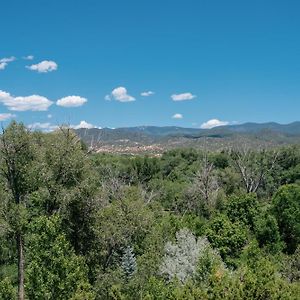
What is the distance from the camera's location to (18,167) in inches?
1176

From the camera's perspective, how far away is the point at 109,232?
33375 mm

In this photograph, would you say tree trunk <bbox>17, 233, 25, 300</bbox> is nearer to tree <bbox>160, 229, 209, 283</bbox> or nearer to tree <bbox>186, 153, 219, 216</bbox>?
tree <bbox>160, 229, 209, 283</bbox>

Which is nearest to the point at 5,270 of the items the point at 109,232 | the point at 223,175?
the point at 109,232

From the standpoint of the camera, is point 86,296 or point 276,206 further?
point 276,206

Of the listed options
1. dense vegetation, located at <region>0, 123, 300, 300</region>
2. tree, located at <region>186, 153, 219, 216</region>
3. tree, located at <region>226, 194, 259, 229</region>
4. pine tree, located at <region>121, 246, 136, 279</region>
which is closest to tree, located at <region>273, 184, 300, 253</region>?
tree, located at <region>226, 194, 259, 229</region>

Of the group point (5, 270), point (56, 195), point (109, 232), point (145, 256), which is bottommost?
point (5, 270)

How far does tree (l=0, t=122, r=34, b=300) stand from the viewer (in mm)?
29359

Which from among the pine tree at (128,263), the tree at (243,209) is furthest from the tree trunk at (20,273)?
the tree at (243,209)

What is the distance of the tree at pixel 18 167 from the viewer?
2936cm

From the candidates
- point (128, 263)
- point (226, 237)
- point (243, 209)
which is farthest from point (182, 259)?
point (243, 209)

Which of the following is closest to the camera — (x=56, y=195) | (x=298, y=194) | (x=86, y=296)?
(x=86, y=296)

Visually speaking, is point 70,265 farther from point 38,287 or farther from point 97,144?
point 97,144

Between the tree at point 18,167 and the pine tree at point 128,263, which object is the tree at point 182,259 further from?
the tree at point 18,167

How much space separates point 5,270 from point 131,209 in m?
16.4
